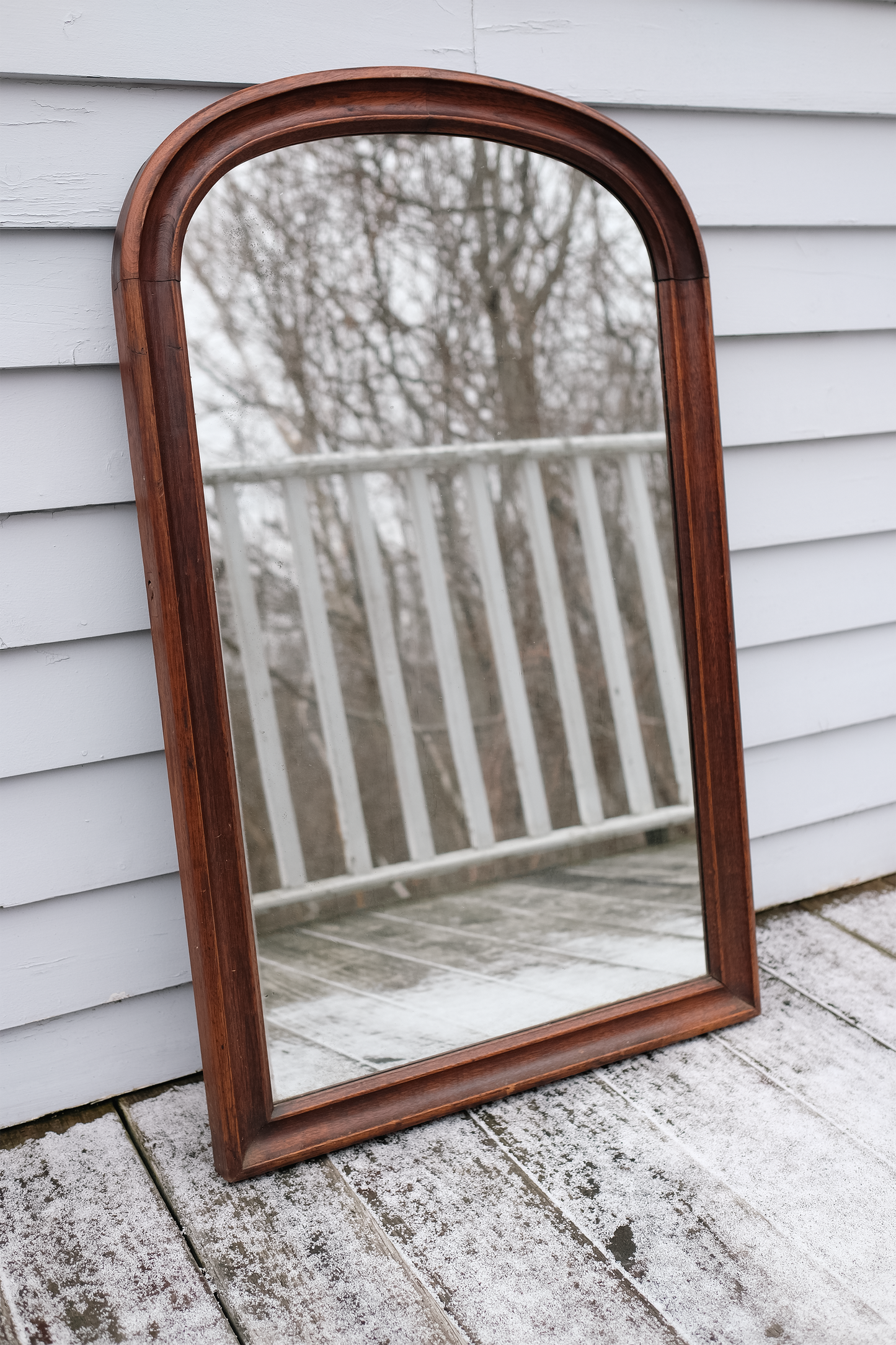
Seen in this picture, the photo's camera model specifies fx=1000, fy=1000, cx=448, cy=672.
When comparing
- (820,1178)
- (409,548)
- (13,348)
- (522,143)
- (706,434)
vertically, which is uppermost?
(522,143)

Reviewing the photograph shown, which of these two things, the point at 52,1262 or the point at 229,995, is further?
the point at 229,995

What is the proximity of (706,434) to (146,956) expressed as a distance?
1074 mm

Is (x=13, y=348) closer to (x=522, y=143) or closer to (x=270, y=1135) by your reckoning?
(x=522, y=143)

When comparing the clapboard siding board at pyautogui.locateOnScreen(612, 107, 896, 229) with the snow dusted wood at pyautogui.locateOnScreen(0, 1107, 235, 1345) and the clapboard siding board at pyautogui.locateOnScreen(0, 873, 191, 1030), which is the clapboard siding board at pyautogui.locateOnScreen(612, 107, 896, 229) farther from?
the snow dusted wood at pyautogui.locateOnScreen(0, 1107, 235, 1345)

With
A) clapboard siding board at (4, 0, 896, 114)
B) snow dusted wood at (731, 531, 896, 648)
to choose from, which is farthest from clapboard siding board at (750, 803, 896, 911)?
clapboard siding board at (4, 0, 896, 114)

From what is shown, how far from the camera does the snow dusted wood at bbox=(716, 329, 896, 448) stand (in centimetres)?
168

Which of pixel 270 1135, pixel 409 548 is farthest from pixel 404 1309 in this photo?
pixel 409 548

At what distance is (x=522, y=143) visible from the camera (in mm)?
1344

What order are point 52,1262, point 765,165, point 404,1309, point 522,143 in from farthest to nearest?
point 765,165 → point 522,143 → point 52,1262 → point 404,1309

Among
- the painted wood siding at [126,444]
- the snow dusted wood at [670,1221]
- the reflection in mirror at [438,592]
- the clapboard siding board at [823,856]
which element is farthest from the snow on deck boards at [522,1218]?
Answer: the clapboard siding board at [823,856]

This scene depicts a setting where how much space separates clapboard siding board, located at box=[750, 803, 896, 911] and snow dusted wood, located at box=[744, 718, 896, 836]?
21 mm

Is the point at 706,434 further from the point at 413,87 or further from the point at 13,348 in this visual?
the point at 13,348

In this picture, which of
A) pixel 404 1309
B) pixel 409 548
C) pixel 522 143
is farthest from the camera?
pixel 409 548

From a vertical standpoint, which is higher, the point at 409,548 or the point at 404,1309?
the point at 409,548
